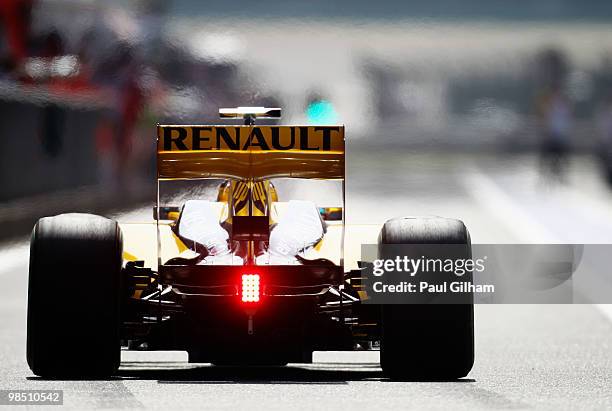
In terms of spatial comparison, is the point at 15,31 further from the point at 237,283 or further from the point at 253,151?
the point at 237,283

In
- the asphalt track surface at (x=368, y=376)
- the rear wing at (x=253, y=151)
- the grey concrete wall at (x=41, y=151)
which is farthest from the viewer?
the grey concrete wall at (x=41, y=151)

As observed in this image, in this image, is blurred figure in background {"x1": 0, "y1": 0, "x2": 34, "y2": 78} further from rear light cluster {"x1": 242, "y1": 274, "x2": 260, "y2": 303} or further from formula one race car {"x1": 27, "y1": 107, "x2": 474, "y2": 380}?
rear light cluster {"x1": 242, "y1": 274, "x2": 260, "y2": 303}

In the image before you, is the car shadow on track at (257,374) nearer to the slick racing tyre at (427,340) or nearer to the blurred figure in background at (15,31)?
the slick racing tyre at (427,340)

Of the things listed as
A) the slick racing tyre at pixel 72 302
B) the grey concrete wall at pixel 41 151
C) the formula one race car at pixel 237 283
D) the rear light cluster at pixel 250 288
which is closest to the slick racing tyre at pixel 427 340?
the formula one race car at pixel 237 283

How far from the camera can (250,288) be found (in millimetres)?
13031

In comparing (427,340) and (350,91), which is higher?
(350,91)

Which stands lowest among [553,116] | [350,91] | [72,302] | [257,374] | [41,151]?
[257,374]

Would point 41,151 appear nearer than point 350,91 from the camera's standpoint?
Yes

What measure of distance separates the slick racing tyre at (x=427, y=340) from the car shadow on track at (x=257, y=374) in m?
0.15

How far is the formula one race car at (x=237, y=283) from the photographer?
13047mm

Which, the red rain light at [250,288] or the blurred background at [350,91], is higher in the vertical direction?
the blurred background at [350,91]

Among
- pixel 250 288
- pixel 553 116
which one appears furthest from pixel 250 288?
pixel 553 116

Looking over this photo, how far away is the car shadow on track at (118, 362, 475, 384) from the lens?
13.3m

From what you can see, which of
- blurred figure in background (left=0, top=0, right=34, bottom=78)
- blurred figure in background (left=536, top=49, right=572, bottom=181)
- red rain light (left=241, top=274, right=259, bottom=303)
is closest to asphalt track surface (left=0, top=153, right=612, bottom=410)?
red rain light (left=241, top=274, right=259, bottom=303)
